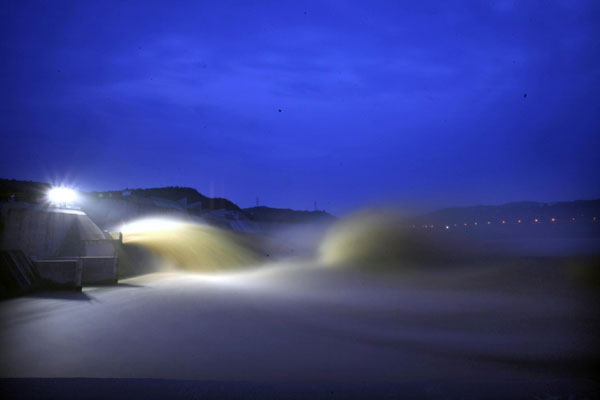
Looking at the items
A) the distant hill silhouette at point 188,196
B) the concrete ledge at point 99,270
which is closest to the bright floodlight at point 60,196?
the concrete ledge at point 99,270

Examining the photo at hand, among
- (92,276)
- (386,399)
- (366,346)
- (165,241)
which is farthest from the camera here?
(165,241)

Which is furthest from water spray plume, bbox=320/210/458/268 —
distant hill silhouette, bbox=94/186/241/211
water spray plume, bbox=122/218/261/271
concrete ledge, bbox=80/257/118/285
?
distant hill silhouette, bbox=94/186/241/211

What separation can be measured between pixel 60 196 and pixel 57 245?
3525 mm

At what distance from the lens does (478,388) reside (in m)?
5.54

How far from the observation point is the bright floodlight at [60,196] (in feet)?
57.2

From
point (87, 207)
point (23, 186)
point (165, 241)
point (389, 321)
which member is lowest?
point (389, 321)

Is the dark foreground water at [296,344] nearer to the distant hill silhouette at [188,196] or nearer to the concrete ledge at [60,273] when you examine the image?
the concrete ledge at [60,273]

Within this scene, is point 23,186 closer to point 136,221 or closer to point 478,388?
point 136,221

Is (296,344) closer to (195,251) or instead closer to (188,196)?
(195,251)

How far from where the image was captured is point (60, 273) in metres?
12.6

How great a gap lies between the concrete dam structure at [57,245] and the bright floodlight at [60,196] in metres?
0.96

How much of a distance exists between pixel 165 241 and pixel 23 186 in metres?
57.9

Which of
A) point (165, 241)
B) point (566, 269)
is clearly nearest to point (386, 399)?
point (566, 269)

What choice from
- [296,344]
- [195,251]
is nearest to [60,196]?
[195,251]
